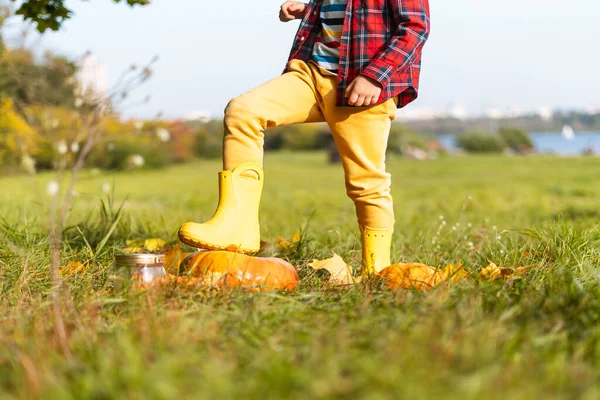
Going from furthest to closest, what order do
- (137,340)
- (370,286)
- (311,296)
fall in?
(370,286) → (311,296) → (137,340)

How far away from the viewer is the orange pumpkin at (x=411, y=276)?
8.16 ft

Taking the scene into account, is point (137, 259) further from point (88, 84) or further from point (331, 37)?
point (88, 84)

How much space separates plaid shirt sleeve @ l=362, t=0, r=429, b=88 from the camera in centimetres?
→ 271

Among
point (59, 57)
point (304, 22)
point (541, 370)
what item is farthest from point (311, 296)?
point (59, 57)

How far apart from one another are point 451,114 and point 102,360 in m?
34.5

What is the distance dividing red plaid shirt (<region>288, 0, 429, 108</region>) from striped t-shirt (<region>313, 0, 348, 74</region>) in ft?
0.21

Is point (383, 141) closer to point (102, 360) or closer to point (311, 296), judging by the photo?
point (311, 296)

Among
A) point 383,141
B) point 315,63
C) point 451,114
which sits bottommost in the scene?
point 451,114

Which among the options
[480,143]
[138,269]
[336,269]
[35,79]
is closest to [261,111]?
[336,269]

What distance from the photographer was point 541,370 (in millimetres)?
1587

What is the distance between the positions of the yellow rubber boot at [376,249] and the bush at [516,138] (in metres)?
26.7

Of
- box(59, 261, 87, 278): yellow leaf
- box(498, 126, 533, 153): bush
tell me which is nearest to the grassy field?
box(59, 261, 87, 278): yellow leaf

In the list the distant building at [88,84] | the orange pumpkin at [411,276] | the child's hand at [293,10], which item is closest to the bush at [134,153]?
the distant building at [88,84]

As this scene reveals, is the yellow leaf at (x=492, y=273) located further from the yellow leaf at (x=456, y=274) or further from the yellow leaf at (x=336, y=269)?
the yellow leaf at (x=336, y=269)
